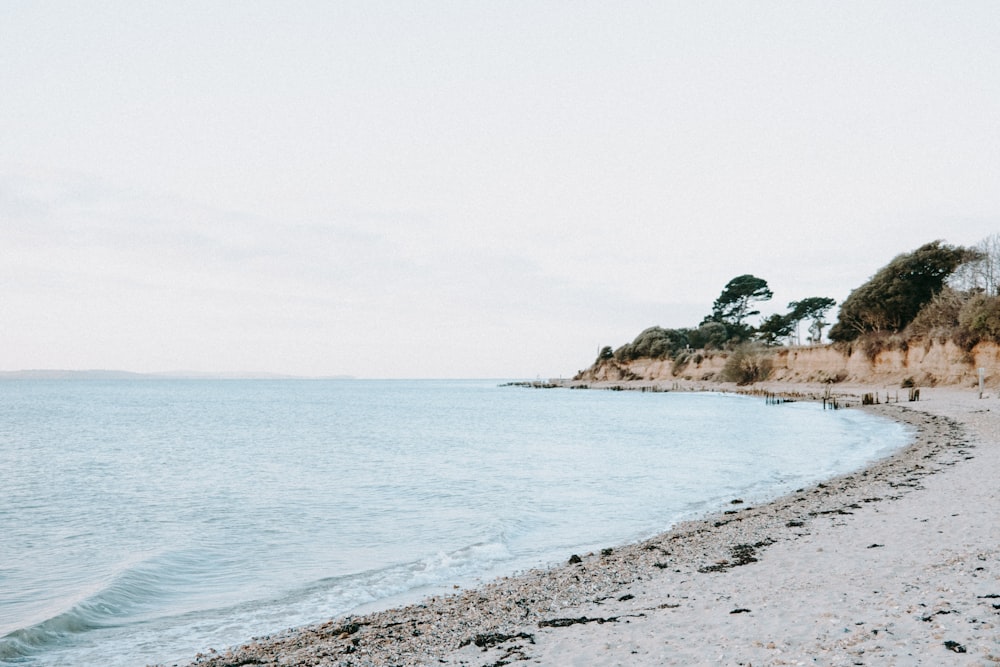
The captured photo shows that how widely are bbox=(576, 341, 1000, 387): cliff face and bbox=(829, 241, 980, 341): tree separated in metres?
3.63

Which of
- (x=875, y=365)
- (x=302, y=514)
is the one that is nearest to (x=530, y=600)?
(x=302, y=514)

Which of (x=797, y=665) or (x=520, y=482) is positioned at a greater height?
(x=797, y=665)

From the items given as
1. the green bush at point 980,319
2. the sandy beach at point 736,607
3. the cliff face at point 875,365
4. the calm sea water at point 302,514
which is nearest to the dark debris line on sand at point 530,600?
the sandy beach at point 736,607

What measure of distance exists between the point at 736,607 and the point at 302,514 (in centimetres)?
1090

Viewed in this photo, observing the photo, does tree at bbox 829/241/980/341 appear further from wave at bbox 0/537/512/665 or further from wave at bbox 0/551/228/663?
wave at bbox 0/551/228/663

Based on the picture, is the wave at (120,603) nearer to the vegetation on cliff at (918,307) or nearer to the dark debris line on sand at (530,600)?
the dark debris line on sand at (530,600)

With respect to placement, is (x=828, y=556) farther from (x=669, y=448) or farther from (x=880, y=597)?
(x=669, y=448)

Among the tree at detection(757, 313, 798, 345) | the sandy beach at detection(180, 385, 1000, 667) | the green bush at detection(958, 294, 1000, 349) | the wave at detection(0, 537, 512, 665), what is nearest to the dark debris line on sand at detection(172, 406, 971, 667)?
the sandy beach at detection(180, 385, 1000, 667)

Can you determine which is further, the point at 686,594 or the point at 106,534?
the point at 106,534

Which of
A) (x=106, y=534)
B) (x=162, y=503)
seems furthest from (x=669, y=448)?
(x=106, y=534)

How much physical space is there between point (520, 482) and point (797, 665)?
1471cm

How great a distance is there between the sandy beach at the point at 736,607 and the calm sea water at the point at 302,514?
151 centimetres

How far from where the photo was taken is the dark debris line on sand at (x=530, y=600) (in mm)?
6203

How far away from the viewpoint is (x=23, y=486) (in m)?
19.2
